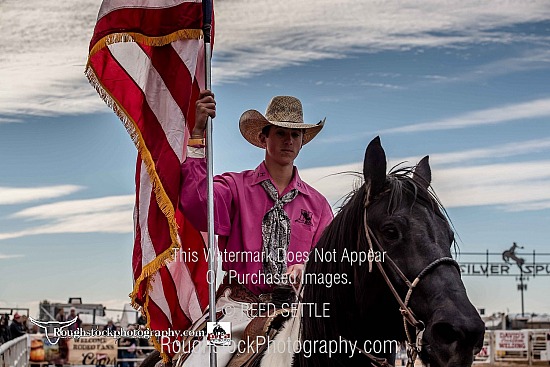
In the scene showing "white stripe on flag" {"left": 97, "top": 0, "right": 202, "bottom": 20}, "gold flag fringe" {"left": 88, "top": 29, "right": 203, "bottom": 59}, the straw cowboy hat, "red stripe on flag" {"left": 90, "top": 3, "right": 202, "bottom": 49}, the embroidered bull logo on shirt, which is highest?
"white stripe on flag" {"left": 97, "top": 0, "right": 202, "bottom": 20}

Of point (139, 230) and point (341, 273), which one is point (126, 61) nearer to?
point (139, 230)

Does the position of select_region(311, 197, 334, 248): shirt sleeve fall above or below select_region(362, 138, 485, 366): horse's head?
above

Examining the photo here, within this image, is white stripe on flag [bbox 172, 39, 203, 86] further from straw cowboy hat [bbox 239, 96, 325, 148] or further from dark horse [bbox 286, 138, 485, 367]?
dark horse [bbox 286, 138, 485, 367]

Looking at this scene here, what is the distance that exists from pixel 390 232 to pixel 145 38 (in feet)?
6.83

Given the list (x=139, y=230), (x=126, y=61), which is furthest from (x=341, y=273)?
(x=126, y=61)

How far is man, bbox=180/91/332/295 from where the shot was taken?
4676 mm

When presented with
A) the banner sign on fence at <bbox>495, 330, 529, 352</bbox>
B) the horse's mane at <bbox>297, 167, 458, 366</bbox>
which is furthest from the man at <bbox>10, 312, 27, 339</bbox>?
the horse's mane at <bbox>297, 167, 458, 366</bbox>

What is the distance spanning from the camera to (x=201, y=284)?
5328mm

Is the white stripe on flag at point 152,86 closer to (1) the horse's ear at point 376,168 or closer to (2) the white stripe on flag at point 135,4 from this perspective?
(2) the white stripe on flag at point 135,4

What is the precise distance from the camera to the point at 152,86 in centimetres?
492

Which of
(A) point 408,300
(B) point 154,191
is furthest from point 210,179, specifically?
(A) point 408,300

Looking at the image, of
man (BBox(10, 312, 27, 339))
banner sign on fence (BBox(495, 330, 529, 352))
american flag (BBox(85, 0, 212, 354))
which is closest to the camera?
american flag (BBox(85, 0, 212, 354))

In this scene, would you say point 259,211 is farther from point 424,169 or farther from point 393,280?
point 393,280

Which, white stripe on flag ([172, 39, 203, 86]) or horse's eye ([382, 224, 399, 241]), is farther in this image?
white stripe on flag ([172, 39, 203, 86])
